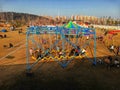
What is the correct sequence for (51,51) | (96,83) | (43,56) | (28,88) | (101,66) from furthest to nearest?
(51,51) → (43,56) → (101,66) → (96,83) → (28,88)

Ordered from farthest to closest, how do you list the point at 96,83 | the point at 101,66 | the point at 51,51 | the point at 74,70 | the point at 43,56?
the point at 51,51 < the point at 43,56 < the point at 101,66 < the point at 74,70 < the point at 96,83

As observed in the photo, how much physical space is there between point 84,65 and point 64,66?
204cm

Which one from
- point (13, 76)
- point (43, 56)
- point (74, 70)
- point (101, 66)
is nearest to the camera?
point (13, 76)

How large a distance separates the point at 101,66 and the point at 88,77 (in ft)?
10.9

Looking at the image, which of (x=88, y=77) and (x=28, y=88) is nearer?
(x=28, y=88)

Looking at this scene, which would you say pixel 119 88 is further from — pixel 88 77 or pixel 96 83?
pixel 88 77

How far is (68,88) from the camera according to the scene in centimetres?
1200

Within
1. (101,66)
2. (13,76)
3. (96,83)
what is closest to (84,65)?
(101,66)

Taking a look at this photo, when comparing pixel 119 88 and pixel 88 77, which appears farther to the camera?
pixel 88 77

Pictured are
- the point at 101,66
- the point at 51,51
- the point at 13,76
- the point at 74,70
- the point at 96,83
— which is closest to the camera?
the point at 96,83

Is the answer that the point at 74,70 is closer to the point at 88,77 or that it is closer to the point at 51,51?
the point at 88,77

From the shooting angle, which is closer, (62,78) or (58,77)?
(62,78)

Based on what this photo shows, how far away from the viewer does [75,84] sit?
1272 cm

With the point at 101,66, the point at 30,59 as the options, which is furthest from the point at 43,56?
the point at 101,66
